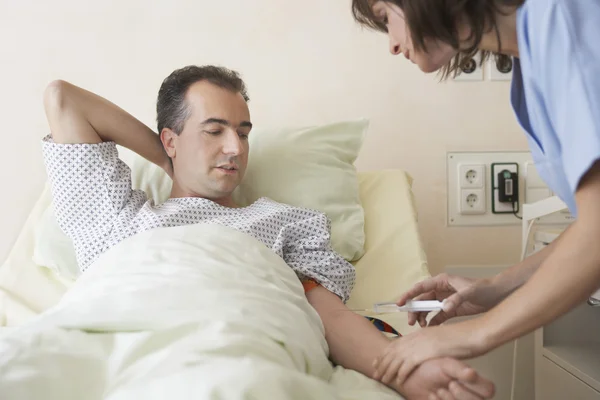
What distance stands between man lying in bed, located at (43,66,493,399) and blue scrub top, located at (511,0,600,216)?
0.57m

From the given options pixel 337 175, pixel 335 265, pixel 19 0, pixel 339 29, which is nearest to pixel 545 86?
pixel 335 265

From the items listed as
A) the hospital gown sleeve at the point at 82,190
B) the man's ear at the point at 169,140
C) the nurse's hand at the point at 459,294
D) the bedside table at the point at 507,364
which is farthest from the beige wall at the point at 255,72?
the nurse's hand at the point at 459,294

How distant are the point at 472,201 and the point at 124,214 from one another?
3.11ft

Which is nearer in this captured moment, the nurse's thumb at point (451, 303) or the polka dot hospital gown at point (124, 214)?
the nurse's thumb at point (451, 303)

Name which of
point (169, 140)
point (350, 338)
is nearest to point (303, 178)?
point (169, 140)

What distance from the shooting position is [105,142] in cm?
137

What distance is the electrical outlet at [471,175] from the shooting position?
1.72 meters

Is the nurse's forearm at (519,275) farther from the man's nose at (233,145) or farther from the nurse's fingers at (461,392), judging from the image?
the man's nose at (233,145)

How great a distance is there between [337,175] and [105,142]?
1.80 feet

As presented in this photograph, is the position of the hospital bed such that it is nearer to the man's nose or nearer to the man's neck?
the man's neck

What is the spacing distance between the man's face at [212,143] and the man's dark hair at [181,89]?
0.02m

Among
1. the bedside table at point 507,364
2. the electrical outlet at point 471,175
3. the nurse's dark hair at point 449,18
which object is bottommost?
the bedside table at point 507,364

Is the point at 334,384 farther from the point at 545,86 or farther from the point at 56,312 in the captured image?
the point at 545,86

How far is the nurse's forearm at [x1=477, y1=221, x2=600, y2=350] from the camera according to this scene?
65cm
